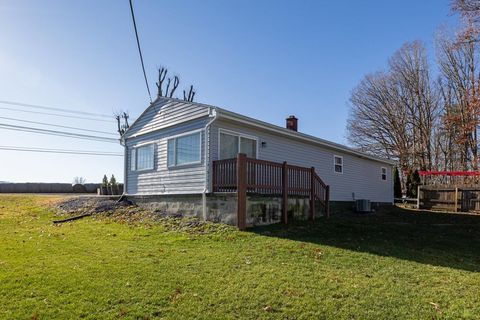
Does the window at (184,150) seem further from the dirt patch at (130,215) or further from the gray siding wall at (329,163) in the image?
the dirt patch at (130,215)

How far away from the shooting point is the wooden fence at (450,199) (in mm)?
16859

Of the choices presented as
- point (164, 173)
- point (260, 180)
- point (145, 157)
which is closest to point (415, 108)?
point (145, 157)

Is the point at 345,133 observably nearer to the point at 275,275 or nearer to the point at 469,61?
the point at 469,61

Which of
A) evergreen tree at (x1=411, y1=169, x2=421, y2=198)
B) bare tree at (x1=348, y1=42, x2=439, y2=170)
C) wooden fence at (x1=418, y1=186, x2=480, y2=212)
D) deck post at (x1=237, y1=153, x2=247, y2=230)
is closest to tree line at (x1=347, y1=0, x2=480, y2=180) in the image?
bare tree at (x1=348, y1=42, x2=439, y2=170)

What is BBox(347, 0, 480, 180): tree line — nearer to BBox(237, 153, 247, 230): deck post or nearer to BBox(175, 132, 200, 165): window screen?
BBox(175, 132, 200, 165): window screen

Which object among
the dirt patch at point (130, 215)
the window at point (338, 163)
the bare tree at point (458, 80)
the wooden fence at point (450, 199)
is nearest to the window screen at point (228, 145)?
the dirt patch at point (130, 215)

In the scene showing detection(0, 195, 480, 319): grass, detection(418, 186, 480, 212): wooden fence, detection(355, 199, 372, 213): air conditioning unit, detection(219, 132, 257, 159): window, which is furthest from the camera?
detection(418, 186, 480, 212): wooden fence

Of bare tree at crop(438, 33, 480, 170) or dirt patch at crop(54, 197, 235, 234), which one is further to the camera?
bare tree at crop(438, 33, 480, 170)

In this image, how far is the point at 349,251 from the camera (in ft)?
24.9

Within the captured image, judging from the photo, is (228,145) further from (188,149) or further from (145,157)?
(145,157)

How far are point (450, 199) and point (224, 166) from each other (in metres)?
13.1

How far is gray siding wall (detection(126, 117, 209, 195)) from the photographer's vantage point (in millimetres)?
11414

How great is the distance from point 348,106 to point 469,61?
10249mm

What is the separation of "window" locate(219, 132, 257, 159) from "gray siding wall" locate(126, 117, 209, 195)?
2.26 ft
